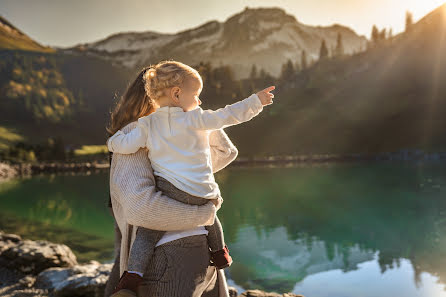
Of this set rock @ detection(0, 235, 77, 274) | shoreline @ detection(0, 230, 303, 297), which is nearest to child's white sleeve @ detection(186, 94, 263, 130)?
shoreline @ detection(0, 230, 303, 297)

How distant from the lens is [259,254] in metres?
10.0

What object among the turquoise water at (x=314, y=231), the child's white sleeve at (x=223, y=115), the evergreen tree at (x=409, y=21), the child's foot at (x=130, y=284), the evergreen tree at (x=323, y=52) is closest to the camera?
the child's foot at (x=130, y=284)

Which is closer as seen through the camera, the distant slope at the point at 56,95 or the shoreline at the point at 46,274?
the shoreline at the point at 46,274

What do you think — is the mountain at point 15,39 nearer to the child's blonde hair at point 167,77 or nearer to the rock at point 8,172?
the rock at point 8,172

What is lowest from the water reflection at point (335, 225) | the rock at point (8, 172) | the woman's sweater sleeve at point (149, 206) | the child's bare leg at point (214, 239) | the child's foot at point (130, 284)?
the water reflection at point (335, 225)

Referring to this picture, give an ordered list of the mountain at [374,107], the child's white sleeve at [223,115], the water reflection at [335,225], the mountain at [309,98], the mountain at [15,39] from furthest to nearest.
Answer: the mountain at [15,39], the mountain at [309,98], the mountain at [374,107], the water reflection at [335,225], the child's white sleeve at [223,115]

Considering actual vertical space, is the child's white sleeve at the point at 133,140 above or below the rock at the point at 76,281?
above

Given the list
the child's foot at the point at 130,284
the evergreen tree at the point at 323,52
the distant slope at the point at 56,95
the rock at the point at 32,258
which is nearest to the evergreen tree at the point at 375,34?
the evergreen tree at the point at 323,52

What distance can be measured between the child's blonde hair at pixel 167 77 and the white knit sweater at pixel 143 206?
0.28m

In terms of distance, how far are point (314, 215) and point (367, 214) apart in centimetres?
201

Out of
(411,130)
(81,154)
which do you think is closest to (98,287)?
(81,154)

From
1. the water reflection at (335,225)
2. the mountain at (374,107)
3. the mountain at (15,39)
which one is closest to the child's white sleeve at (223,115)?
the water reflection at (335,225)

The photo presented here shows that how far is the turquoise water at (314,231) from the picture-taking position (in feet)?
26.5

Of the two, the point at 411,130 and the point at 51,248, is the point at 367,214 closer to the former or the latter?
the point at 51,248
